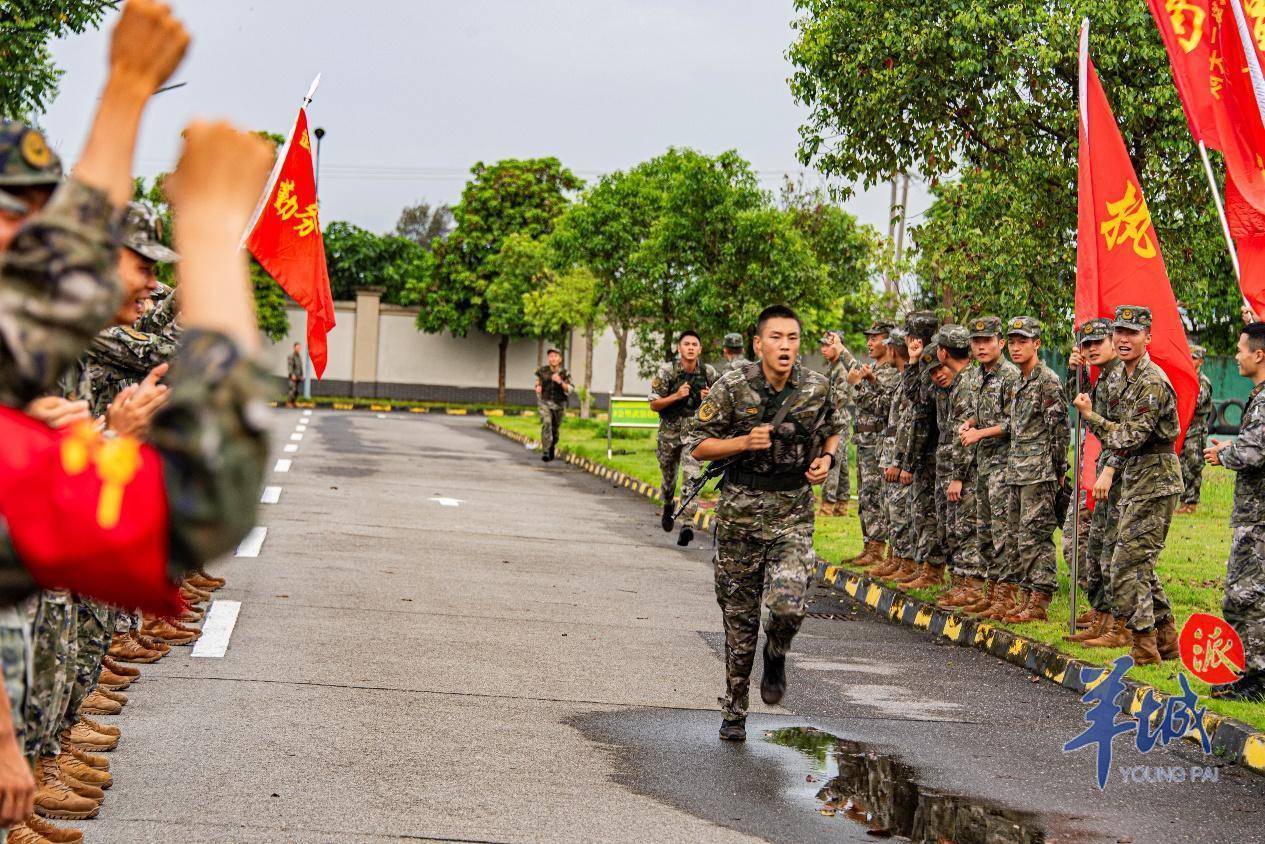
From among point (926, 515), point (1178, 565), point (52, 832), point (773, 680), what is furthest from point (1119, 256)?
point (52, 832)

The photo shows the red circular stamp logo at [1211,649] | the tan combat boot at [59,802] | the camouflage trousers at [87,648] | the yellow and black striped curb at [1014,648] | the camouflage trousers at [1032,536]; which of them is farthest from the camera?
the camouflage trousers at [1032,536]

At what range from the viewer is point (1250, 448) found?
28.5 feet

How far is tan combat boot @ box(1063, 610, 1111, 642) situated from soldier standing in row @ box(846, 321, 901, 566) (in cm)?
370

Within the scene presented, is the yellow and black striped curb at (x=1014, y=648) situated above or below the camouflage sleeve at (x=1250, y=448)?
below

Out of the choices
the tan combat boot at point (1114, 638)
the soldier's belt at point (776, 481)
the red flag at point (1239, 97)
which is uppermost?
the red flag at point (1239, 97)

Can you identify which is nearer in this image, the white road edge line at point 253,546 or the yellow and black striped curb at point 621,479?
the white road edge line at point 253,546

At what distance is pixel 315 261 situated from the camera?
502 inches

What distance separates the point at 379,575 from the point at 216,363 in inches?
429

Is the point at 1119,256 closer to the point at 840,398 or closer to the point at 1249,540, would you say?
the point at 1249,540

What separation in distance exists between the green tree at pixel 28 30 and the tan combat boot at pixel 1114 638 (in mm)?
10506

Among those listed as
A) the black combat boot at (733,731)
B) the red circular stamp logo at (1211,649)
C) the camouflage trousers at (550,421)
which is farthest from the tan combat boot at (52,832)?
the camouflage trousers at (550,421)

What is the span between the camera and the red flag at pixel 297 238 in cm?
1252

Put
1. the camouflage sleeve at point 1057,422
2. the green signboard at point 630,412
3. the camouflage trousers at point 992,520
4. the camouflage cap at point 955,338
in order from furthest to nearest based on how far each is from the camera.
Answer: the green signboard at point 630,412
the camouflage cap at point 955,338
the camouflage trousers at point 992,520
the camouflage sleeve at point 1057,422

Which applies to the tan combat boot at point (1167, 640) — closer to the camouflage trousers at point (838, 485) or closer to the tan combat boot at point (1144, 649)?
the tan combat boot at point (1144, 649)
